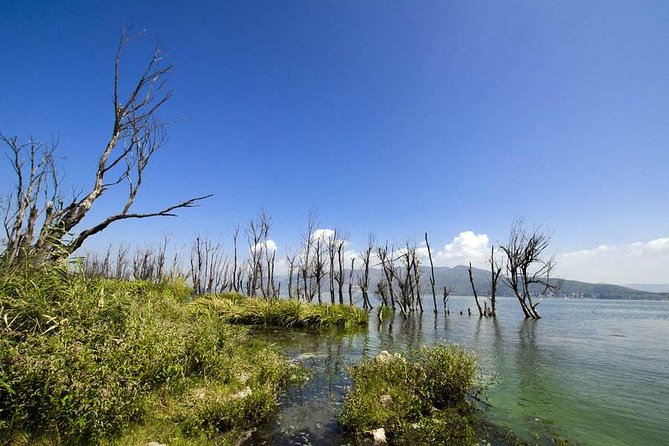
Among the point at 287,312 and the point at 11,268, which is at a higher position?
the point at 11,268

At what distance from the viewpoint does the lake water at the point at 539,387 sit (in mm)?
6480

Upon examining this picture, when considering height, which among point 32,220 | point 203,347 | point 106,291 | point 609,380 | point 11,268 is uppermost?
point 32,220

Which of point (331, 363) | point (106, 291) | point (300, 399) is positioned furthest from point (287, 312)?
point (106, 291)

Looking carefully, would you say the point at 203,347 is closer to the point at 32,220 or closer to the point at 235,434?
the point at 235,434

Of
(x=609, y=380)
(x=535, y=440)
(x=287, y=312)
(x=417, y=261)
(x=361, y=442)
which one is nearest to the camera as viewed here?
(x=361, y=442)

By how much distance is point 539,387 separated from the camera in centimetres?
961

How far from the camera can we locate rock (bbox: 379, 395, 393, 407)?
22.0ft

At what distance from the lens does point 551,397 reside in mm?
8734

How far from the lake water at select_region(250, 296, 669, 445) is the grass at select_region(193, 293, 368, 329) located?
1864 millimetres

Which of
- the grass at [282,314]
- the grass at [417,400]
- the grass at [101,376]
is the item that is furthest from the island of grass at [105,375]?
the grass at [282,314]

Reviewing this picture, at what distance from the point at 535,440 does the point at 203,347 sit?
23.4 feet

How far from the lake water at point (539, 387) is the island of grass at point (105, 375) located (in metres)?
1.15

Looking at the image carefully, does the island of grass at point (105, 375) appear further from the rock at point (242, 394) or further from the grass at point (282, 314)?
the grass at point (282, 314)

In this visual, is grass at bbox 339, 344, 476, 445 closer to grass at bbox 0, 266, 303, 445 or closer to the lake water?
the lake water
